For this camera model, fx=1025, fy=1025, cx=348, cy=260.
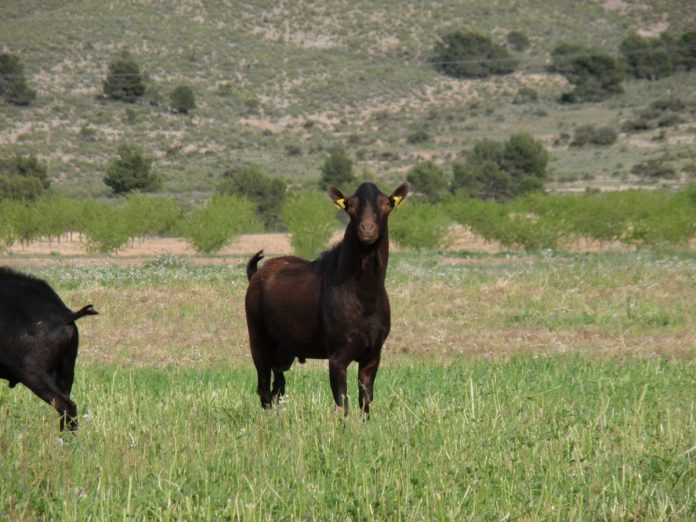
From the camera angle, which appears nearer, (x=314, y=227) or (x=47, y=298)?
(x=47, y=298)

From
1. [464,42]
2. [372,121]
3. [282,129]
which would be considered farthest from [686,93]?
[282,129]

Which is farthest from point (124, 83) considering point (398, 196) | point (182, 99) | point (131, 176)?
A: point (398, 196)

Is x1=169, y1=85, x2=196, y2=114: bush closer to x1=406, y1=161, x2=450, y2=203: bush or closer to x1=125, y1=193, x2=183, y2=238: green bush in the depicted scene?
x1=406, y1=161, x2=450, y2=203: bush

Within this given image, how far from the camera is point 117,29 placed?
349 ft

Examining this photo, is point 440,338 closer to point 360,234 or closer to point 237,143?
point 360,234

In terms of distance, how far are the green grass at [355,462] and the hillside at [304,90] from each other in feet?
222

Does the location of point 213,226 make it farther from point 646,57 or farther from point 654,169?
point 646,57

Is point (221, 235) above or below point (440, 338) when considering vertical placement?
below

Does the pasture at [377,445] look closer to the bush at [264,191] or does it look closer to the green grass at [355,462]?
the green grass at [355,462]

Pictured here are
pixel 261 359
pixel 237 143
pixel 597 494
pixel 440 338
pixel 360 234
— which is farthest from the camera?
pixel 237 143

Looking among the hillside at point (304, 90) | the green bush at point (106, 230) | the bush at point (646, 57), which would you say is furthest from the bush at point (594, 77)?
the green bush at point (106, 230)

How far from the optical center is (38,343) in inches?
356

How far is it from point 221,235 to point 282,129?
4427 cm

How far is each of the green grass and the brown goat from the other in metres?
0.53
